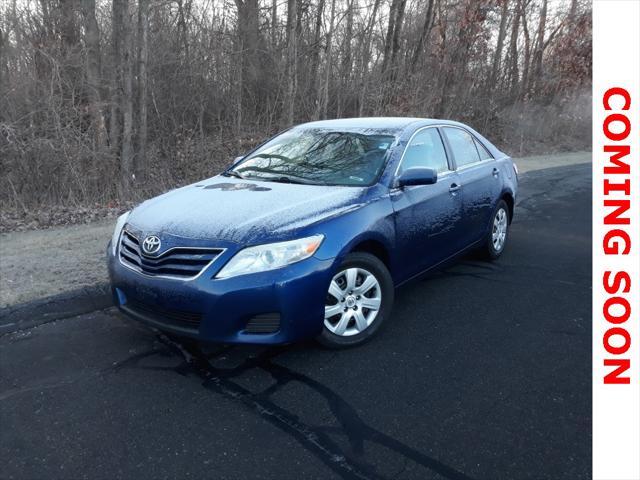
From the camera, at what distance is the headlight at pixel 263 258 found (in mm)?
3117

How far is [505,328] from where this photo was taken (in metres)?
4.04

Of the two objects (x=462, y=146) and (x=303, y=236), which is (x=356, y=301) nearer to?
(x=303, y=236)

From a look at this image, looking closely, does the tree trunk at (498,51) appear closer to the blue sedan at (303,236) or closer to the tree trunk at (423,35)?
the tree trunk at (423,35)

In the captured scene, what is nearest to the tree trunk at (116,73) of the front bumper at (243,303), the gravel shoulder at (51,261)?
the gravel shoulder at (51,261)

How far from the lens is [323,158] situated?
443cm

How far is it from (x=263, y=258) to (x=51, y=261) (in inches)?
139

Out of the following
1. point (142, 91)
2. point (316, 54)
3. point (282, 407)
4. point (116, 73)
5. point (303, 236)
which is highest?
point (316, 54)

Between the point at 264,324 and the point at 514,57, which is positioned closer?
the point at 264,324

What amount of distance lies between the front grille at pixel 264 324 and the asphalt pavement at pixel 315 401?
1.08 ft

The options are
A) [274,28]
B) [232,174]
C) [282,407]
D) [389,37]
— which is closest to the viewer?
[282,407]

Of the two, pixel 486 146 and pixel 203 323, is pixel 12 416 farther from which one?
pixel 486 146

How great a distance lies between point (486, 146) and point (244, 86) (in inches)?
349

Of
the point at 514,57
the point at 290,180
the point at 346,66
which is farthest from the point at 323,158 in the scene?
the point at 514,57

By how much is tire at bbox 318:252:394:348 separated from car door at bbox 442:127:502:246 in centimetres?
150
